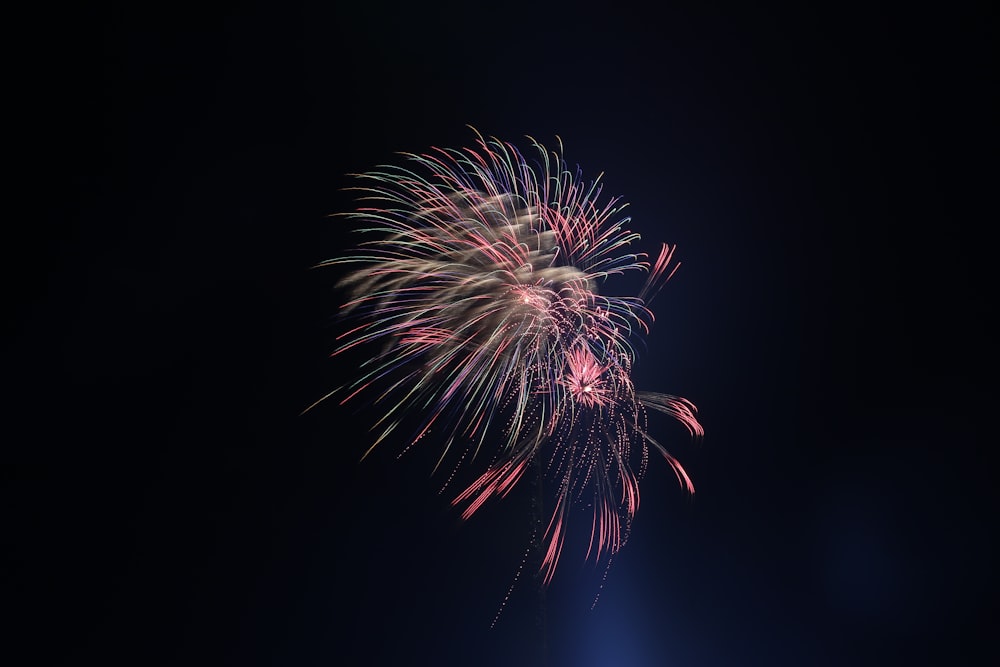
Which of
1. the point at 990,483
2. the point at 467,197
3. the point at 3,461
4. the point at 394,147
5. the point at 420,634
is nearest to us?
the point at 3,461

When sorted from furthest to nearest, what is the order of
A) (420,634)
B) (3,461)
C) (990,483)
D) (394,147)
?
(990,483)
(420,634)
(394,147)
(3,461)

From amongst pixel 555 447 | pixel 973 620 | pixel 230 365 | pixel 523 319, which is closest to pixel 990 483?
pixel 973 620

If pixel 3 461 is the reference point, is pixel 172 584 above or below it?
below

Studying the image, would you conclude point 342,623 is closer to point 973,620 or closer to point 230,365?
point 230,365

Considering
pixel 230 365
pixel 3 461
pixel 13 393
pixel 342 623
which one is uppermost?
pixel 230 365

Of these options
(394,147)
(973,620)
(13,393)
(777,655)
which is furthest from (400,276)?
Result: (973,620)

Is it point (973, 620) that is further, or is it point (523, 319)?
point (973, 620)
